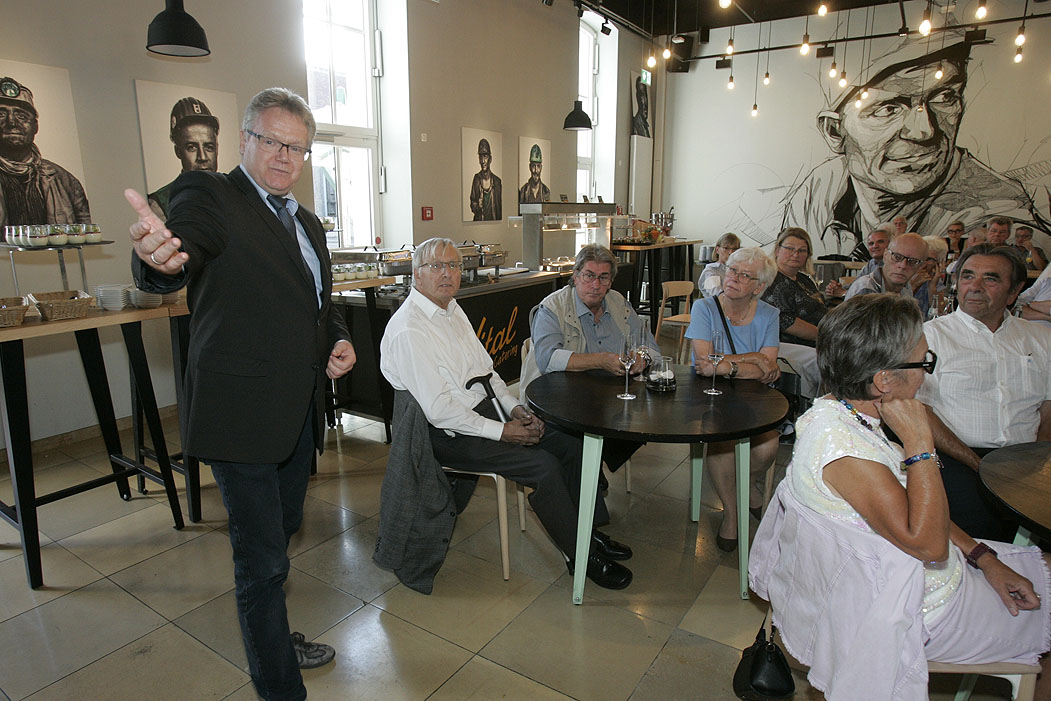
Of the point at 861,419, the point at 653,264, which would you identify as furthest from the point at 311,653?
the point at 653,264

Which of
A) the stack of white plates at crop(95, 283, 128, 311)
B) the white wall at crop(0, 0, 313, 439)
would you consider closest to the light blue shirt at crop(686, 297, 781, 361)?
the stack of white plates at crop(95, 283, 128, 311)

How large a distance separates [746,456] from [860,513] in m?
1.12

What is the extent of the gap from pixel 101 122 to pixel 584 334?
362cm

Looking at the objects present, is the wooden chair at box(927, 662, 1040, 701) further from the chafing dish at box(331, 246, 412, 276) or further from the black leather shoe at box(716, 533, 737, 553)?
the chafing dish at box(331, 246, 412, 276)

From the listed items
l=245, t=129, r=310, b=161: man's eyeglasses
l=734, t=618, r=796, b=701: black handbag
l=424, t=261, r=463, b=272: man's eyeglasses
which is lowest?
l=734, t=618, r=796, b=701: black handbag

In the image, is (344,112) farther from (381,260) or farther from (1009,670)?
(1009,670)

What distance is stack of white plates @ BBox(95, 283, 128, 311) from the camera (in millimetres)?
2861

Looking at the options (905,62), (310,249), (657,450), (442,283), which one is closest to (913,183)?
(905,62)

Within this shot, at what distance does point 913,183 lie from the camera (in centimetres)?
898

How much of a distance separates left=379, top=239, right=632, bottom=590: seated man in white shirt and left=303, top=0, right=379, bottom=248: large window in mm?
3721

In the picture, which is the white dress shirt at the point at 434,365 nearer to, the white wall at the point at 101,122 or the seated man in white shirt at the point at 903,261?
the seated man in white shirt at the point at 903,261

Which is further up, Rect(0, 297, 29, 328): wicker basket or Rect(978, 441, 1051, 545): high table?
Rect(0, 297, 29, 328): wicker basket

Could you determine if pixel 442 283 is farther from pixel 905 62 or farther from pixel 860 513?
pixel 905 62

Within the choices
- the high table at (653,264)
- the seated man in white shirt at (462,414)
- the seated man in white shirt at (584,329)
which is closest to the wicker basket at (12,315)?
the seated man in white shirt at (462,414)
